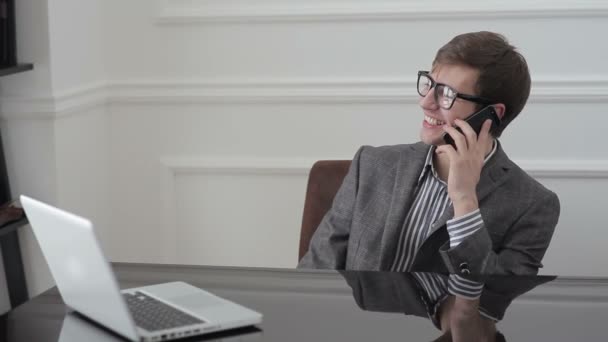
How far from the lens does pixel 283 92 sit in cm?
358

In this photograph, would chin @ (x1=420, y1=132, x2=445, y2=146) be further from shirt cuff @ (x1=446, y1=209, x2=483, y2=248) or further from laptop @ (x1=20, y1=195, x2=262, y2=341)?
laptop @ (x1=20, y1=195, x2=262, y2=341)

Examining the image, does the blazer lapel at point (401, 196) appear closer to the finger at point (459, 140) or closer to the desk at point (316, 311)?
the finger at point (459, 140)

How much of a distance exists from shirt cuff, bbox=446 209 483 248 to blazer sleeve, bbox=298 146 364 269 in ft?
0.93

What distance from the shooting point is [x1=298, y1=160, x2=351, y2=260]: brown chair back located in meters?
2.68

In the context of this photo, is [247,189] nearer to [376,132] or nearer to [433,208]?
[376,132]

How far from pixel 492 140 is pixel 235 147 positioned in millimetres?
1334

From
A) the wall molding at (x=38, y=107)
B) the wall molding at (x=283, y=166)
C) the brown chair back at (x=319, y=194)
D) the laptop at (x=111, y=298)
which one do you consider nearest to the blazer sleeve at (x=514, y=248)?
the brown chair back at (x=319, y=194)

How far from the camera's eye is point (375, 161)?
8.44 ft

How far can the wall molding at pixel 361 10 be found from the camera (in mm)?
3436

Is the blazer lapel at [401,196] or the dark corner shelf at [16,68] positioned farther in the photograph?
the dark corner shelf at [16,68]

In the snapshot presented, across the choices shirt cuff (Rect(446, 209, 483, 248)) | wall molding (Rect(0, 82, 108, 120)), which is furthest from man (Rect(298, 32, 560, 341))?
wall molding (Rect(0, 82, 108, 120))

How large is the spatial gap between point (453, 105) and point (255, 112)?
129 cm

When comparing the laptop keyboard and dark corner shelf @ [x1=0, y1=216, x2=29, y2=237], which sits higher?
the laptop keyboard

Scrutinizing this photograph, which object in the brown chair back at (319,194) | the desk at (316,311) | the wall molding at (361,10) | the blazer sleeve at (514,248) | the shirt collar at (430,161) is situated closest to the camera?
the desk at (316,311)
